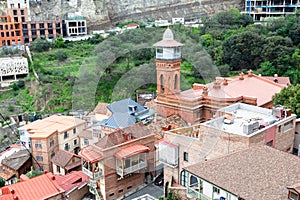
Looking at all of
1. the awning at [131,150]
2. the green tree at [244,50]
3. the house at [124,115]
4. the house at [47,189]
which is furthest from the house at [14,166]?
the green tree at [244,50]

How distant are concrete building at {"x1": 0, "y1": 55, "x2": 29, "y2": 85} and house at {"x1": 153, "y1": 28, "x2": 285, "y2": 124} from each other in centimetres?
2540

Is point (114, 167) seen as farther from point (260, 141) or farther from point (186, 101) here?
point (260, 141)

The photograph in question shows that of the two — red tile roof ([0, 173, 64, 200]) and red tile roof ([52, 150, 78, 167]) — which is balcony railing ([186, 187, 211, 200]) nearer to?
red tile roof ([0, 173, 64, 200])

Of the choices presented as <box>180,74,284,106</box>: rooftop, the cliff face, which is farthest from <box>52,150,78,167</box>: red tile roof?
the cliff face

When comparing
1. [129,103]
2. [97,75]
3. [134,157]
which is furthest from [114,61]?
[134,157]

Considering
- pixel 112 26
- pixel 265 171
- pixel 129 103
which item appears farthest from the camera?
pixel 112 26

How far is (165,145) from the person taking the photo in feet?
46.2

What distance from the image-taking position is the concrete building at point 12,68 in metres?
38.7

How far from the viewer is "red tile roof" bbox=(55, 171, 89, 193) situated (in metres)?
15.6

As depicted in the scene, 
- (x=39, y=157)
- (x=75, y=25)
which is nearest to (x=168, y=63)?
(x=39, y=157)

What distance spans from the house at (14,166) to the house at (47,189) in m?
5.39

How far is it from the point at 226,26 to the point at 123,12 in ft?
72.7

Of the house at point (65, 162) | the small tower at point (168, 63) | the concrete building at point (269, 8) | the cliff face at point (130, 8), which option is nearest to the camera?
the small tower at point (168, 63)

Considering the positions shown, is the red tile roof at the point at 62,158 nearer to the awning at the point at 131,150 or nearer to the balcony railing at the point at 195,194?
the awning at the point at 131,150
